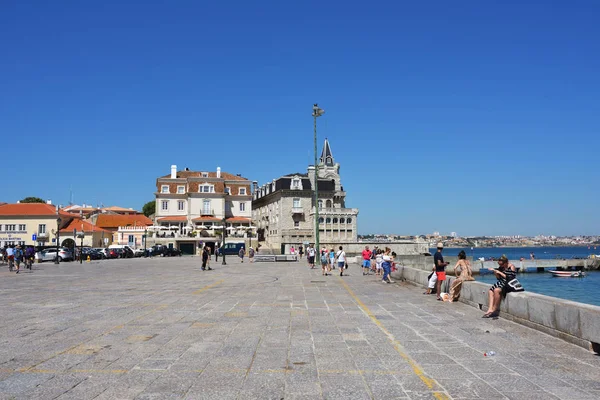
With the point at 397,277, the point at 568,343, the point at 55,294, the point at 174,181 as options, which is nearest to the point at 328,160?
the point at 174,181

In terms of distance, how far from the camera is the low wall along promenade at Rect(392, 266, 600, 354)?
311 inches

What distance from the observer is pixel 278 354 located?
7574mm

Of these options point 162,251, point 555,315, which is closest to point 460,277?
point 555,315

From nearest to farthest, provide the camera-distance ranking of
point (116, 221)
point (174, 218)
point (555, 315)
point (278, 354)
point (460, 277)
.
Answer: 1. point (278, 354)
2. point (555, 315)
3. point (460, 277)
4. point (174, 218)
5. point (116, 221)

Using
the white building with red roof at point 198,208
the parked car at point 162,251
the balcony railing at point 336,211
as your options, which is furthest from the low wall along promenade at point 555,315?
the balcony railing at point 336,211

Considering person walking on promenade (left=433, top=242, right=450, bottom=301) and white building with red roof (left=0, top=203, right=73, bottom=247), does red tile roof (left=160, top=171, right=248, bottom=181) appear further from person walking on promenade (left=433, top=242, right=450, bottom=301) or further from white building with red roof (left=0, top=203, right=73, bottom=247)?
person walking on promenade (left=433, top=242, right=450, bottom=301)

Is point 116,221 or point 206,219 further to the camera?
point 116,221

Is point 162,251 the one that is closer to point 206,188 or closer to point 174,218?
point 174,218

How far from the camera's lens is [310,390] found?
574cm

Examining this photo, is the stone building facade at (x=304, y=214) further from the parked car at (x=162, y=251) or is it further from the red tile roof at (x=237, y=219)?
the parked car at (x=162, y=251)

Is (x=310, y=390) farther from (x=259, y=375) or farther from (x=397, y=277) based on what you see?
(x=397, y=277)

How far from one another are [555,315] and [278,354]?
5.08 metres

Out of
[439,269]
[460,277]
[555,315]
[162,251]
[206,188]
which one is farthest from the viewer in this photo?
[206,188]

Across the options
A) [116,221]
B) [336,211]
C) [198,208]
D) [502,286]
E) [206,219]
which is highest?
[198,208]
